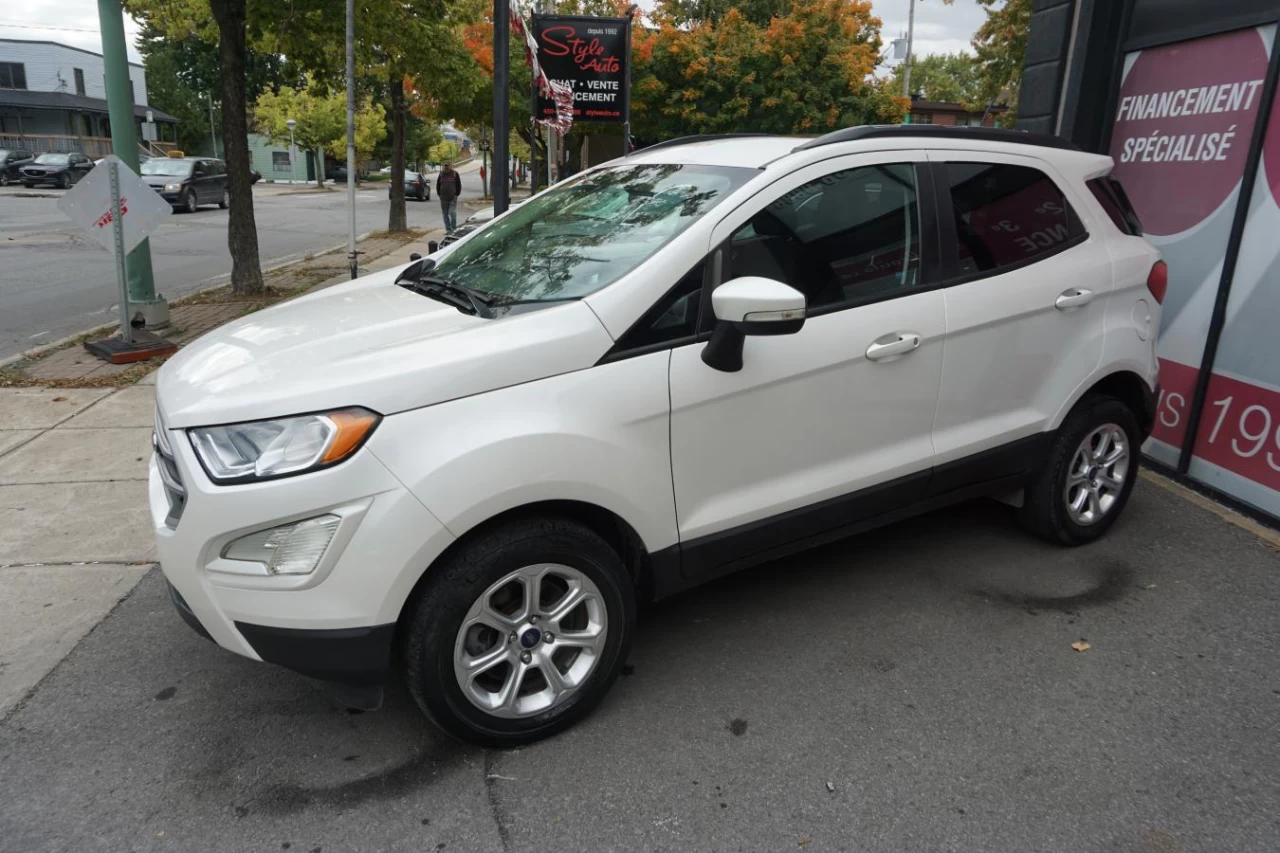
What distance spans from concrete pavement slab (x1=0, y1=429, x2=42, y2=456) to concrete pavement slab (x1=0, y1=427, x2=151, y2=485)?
0.07m

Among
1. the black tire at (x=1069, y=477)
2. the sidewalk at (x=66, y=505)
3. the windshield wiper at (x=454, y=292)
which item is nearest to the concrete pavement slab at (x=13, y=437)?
the sidewalk at (x=66, y=505)

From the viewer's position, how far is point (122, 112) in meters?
8.66

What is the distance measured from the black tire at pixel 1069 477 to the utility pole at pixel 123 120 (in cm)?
807

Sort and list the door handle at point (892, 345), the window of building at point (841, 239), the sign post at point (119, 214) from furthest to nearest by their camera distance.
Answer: the sign post at point (119, 214) < the door handle at point (892, 345) < the window of building at point (841, 239)

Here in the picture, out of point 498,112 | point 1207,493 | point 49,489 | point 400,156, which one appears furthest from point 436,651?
point 400,156

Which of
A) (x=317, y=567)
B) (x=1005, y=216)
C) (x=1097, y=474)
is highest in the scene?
(x=1005, y=216)

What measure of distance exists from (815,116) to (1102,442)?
1965cm

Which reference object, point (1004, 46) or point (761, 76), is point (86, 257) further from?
point (1004, 46)

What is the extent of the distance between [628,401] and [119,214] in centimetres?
667

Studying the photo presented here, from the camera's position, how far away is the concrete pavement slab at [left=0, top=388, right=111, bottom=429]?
6.46 meters

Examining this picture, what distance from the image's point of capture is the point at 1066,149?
423cm

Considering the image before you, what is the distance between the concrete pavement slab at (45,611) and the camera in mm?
3471

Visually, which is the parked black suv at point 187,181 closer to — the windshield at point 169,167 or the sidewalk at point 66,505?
the windshield at point 169,167

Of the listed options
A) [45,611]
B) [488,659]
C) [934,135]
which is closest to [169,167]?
[45,611]
